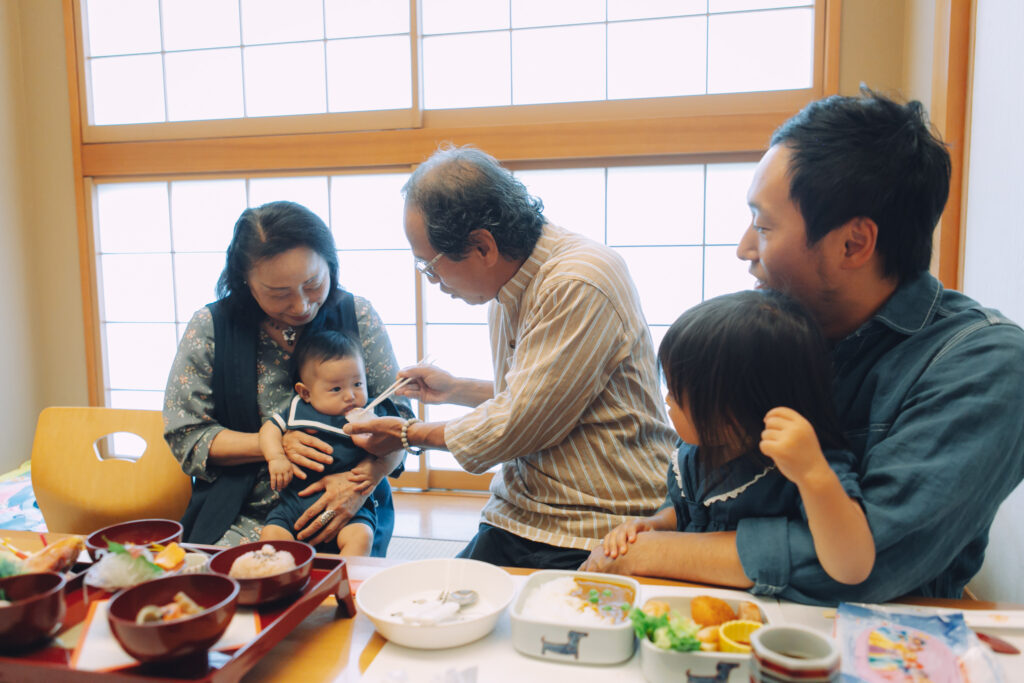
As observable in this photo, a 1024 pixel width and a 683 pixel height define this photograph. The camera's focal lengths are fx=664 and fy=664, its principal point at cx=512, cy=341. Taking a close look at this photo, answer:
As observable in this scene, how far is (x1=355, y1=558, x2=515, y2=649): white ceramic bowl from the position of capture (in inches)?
35.0

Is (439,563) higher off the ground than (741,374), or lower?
lower

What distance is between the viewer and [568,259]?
4.78 ft

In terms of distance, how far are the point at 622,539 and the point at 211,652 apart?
657 millimetres

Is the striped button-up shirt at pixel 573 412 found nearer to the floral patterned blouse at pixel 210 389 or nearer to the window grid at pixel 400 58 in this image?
the floral patterned blouse at pixel 210 389

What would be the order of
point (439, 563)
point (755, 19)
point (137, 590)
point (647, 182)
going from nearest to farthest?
point (137, 590) → point (439, 563) → point (755, 19) → point (647, 182)

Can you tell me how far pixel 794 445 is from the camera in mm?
821

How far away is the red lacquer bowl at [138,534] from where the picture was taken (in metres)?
1.10

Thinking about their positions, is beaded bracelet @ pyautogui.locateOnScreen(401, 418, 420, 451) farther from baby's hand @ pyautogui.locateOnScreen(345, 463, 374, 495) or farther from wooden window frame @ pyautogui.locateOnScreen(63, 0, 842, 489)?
wooden window frame @ pyautogui.locateOnScreen(63, 0, 842, 489)

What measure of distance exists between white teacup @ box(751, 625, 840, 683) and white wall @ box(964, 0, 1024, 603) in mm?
1300

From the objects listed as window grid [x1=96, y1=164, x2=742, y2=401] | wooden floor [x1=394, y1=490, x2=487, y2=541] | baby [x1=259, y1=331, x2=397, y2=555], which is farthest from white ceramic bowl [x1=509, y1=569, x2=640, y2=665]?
window grid [x1=96, y1=164, x2=742, y2=401]

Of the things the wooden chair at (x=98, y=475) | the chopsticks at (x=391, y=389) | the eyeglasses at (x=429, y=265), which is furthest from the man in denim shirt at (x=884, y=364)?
the wooden chair at (x=98, y=475)

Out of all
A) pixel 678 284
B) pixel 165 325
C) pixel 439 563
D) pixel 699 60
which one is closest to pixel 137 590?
pixel 439 563

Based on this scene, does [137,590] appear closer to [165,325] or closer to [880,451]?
[880,451]

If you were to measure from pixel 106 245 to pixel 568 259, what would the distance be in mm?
3543
